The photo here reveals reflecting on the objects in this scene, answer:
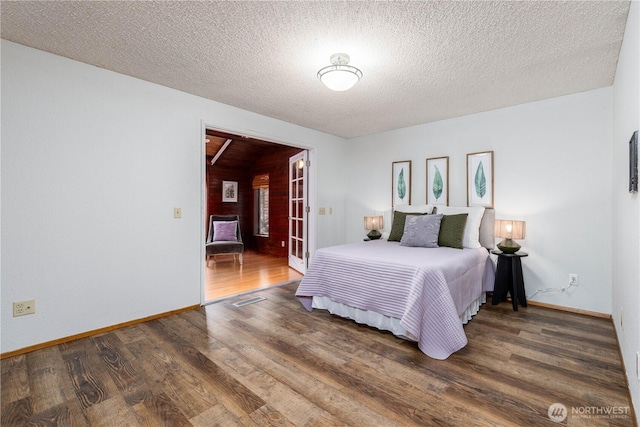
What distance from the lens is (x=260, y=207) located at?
729cm

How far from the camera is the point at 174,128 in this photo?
3014 millimetres

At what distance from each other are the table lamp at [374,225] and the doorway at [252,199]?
0.94m

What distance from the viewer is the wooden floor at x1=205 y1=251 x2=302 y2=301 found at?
3.86 m

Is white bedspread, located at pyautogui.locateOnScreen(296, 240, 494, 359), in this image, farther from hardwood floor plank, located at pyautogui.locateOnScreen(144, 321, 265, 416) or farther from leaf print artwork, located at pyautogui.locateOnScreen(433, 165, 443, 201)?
hardwood floor plank, located at pyautogui.locateOnScreen(144, 321, 265, 416)

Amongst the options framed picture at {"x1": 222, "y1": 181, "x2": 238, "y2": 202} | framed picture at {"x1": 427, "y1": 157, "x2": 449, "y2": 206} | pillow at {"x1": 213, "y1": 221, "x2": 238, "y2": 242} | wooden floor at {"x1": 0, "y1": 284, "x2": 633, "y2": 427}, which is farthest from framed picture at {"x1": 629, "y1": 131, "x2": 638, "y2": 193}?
framed picture at {"x1": 222, "y1": 181, "x2": 238, "y2": 202}

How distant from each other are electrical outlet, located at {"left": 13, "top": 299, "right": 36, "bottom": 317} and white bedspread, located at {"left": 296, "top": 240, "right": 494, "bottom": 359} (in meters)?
2.13

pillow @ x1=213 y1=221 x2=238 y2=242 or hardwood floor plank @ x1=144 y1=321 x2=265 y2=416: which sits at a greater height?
pillow @ x1=213 y1=221 x2=238 y2=242

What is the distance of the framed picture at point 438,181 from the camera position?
13.0 feet

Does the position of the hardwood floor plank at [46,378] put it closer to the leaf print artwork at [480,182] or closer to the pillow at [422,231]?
the pillow at [422,231]

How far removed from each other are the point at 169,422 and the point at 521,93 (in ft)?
12.9

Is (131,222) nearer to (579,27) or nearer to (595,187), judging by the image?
(579,27)

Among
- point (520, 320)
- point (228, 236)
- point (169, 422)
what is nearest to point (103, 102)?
point (169, 422)

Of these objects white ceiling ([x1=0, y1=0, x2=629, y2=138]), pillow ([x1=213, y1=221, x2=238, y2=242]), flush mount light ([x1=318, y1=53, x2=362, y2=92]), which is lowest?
pillow ([x1=213, y1=221, x2=238, y2=242])

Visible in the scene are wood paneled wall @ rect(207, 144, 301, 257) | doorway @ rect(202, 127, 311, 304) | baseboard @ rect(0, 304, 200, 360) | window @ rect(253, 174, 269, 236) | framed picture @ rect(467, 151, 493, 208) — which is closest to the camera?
baseboard @ rect(0, 304, 200, 360)
